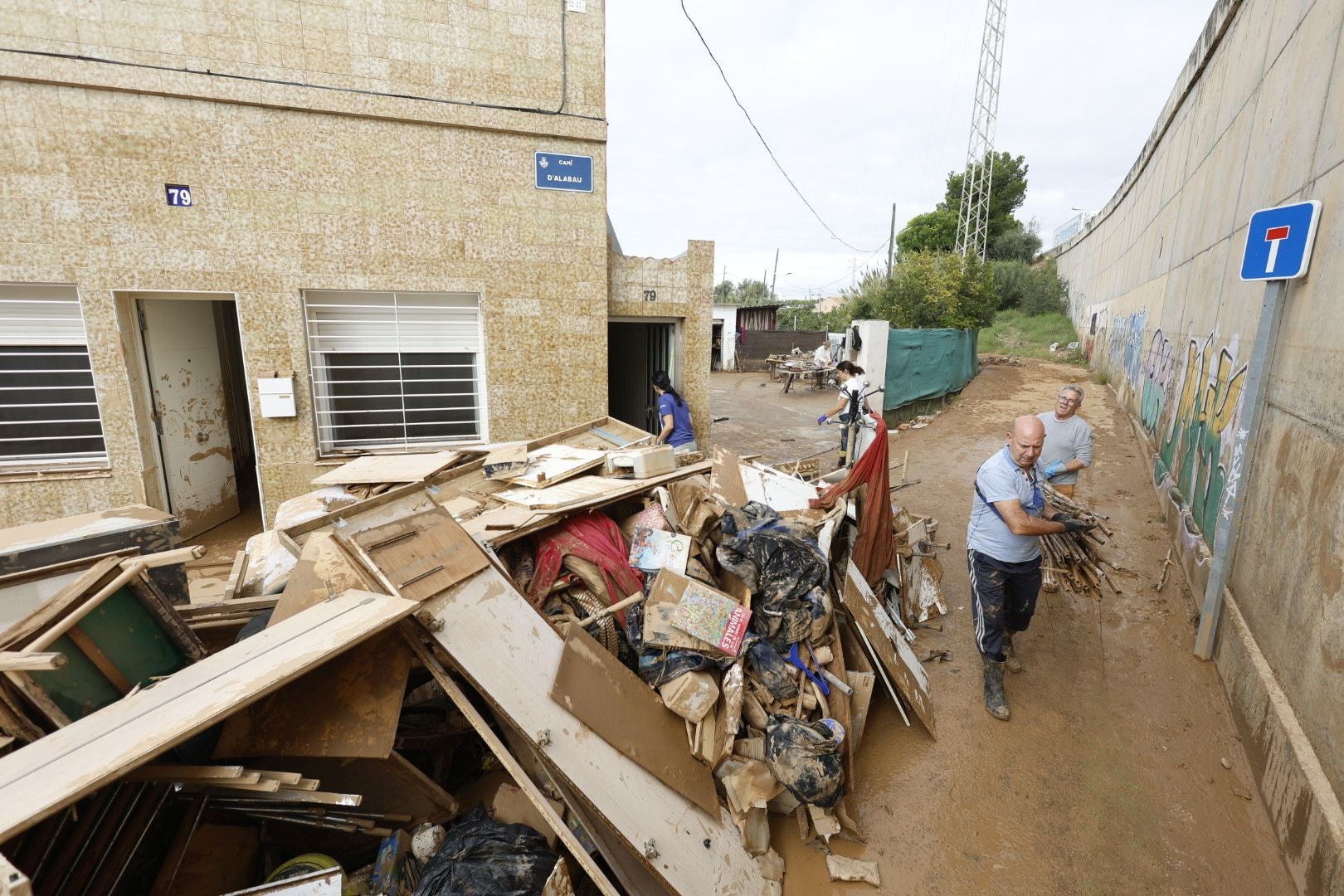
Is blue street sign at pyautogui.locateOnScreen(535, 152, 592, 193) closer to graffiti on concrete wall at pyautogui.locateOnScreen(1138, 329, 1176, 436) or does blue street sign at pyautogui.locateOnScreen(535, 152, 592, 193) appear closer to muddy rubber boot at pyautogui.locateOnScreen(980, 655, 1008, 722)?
muddy rubber boot at pyautogui.locateOnScreen(980, 655, 1008, 722)

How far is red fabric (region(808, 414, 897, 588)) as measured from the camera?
15.3ft

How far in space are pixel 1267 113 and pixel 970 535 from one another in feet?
15.5

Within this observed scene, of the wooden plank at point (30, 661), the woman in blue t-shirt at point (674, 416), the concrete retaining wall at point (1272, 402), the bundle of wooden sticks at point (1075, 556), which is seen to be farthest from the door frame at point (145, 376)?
the concrete retaining wall at point (1272, 402)

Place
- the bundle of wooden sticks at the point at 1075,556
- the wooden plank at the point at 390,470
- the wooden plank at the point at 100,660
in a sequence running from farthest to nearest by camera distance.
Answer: the wooden plank at the point at 390,470 → the bundle of wooden sticks at the point at 1075,556 → the wooden plank at the point at 100,660

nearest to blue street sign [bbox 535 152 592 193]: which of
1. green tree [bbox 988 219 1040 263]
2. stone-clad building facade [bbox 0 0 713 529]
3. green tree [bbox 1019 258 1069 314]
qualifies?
stone-clad building facade [bbox 0 0 713 529]

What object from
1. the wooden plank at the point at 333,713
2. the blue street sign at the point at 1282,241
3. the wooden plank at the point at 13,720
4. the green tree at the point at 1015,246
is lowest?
the wooden plank at the point at 333,713

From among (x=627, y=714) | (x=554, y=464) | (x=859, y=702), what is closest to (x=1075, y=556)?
(x=859, y=702)

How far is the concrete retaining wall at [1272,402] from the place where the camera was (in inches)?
109

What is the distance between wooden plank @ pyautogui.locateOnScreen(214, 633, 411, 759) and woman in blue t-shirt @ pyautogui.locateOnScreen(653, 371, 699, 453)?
394cm

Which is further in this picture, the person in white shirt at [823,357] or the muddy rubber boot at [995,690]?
the person in white shirt at [823,357]

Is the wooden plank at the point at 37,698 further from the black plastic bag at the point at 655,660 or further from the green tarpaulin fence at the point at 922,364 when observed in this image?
the green tarpaulin fence at the point at 922,364

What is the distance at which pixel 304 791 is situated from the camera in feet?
7.61

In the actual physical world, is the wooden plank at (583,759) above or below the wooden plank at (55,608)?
below

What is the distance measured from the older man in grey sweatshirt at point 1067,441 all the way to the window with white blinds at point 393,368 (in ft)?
17.9
